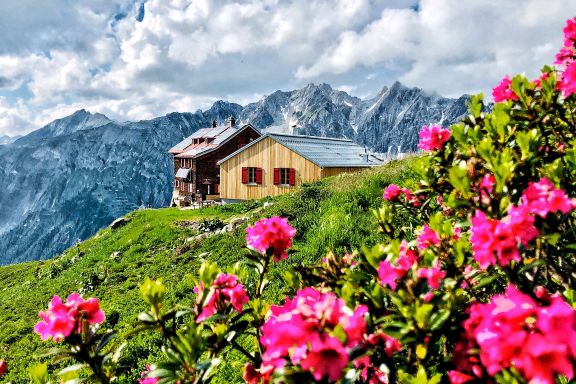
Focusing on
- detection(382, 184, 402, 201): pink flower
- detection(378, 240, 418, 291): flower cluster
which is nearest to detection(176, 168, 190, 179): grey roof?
detection(382, 184, 402, 201): pink flower

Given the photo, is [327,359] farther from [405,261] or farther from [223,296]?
[223,296]

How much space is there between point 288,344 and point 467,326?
91cm

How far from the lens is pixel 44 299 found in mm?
13422

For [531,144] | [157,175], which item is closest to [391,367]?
[531,144]

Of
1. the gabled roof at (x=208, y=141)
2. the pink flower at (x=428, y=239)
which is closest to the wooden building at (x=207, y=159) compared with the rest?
the gabled roof at (x=208, y=141)

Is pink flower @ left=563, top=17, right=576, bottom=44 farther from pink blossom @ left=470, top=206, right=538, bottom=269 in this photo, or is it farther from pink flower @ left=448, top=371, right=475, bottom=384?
pink flower @ left=448, top=371, right=475, bottom=384

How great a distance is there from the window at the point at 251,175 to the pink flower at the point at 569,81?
963 inches

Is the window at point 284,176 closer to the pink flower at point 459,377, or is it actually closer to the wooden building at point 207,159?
the wooden building at point 207,159

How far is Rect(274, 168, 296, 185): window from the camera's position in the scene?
1033 inches

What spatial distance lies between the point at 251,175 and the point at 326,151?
18.9 ft

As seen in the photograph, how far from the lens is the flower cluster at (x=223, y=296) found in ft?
8.62

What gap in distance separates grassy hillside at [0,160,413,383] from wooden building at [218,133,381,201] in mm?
6487

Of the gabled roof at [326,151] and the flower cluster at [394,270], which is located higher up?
the gabled roof at [326,151]

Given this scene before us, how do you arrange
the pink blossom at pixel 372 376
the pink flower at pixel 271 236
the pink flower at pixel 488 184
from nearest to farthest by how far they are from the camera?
the pink blossom at pixel 372 376 < the pink flower at pixel 488 184 < the pink flower at pixel 271 236
